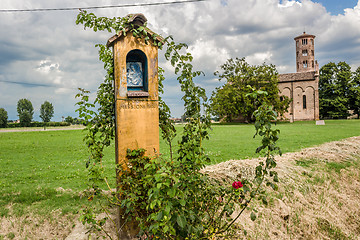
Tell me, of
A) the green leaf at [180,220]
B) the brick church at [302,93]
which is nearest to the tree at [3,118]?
the brick church at [302,93]

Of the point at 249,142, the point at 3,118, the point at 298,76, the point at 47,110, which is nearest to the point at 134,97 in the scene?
the point at 249,142

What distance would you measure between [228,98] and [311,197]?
3965 centimetres

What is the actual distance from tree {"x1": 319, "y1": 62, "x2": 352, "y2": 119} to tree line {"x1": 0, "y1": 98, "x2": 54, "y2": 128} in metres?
63.5

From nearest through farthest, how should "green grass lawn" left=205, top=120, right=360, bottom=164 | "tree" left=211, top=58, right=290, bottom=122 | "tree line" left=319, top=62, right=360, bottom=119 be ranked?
"green grass lawn" left=205, top=120, right=360, bottom=164, "tree" left=211, top=58, right=290, bottom=122, "tree line" left=319, top=62, right=360, bottom=119

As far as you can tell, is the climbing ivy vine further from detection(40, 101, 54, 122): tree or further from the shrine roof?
detection(40, 101, 54, 122): tree

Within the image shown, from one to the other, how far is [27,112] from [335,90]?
76.5m

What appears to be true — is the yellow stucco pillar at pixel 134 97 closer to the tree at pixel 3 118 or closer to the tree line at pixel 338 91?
the tree line at pixel 338 91

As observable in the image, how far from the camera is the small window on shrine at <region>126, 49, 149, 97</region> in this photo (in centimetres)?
344

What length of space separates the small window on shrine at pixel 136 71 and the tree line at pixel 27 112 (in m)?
60.4

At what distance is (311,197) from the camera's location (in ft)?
16.3

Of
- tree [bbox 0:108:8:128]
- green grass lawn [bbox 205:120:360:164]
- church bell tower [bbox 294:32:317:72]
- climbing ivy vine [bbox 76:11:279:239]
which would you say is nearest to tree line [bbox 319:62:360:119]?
church bell tower [bbox 294:32:317:72]

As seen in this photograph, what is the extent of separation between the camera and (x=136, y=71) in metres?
3.51

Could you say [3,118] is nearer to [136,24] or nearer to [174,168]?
[136,24]

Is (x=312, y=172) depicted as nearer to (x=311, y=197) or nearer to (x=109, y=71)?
(x=311, y=197)
